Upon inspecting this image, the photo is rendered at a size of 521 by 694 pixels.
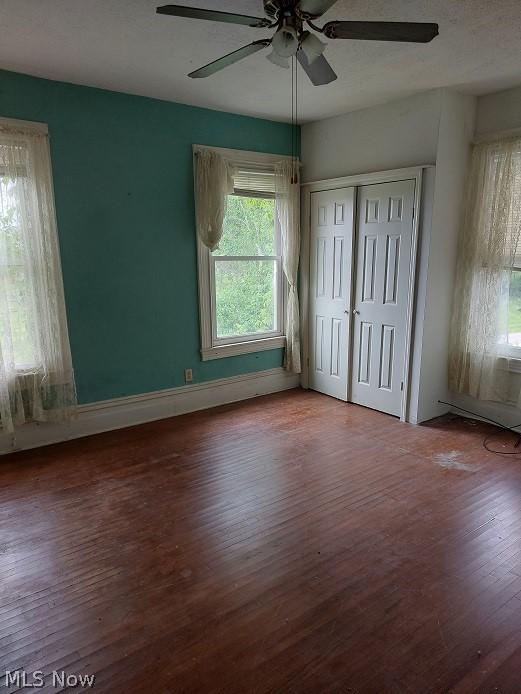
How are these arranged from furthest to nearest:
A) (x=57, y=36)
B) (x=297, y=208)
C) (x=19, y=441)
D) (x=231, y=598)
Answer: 1. (x=297, y=208)
2. (x=19, y=441)
3. (x=57, y=36)
4. (x=231, y=598)

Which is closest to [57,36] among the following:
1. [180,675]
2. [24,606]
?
[24,606]

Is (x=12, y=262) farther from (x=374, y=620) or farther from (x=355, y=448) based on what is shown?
(x=374, y=620)

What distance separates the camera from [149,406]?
402 cm

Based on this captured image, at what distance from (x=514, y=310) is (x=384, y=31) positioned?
8.50ft

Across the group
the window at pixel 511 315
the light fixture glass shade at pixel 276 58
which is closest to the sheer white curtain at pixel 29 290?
the light fixture glass shade at pixel 276 58

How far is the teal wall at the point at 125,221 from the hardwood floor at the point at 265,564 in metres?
0.81

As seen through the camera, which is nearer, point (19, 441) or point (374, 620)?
point (374, 620)

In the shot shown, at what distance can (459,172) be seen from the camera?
3639 millimetres

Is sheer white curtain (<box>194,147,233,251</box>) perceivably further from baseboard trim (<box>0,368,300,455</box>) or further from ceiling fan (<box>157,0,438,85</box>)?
ceiling fan (<box>157,0,438,85</box>)

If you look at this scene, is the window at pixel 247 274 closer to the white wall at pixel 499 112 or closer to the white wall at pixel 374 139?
the white wall at pixel 374 139

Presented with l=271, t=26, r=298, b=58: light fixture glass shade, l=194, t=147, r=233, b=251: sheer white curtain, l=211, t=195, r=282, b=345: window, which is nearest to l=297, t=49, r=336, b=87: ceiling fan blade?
l=271, t=26, r=298, b=58: light fixture glass shade

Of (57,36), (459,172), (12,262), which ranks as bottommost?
(12,262)

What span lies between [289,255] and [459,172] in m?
1.70

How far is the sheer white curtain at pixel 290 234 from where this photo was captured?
444 centimetres
